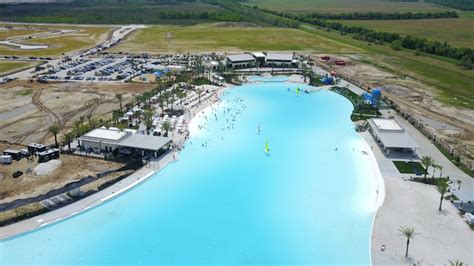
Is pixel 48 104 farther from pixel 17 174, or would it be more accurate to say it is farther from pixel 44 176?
pixel 44 176


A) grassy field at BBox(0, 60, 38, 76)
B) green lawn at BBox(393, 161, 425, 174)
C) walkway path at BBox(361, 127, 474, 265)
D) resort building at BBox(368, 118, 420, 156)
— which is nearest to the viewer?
walkway path at BBox(361, 127, 474, 265)

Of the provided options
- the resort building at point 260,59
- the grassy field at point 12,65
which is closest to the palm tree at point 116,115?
the grassy field at point 12,65

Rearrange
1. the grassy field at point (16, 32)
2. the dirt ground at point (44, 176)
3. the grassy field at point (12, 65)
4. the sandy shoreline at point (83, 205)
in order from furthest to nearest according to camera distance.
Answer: the grassy field at point (16, 32)
the grassy field at point (12, 65)
the dirt ground at point (44, 176)
the sandy shoreline at point (83, 205)

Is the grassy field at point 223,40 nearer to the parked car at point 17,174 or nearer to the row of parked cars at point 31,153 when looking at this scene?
the row of parked cars at point 31,153

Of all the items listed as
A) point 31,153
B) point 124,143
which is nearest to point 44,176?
point 31,153

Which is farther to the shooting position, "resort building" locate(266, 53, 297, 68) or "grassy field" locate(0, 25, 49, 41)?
"grassy field" locate(0, 25, 49, 41)

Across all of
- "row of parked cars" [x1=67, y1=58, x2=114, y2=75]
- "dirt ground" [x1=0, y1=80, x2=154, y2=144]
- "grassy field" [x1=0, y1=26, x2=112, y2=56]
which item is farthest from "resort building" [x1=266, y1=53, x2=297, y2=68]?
"grassy field" [x1=0, y1=26, x2=112, y2=56]

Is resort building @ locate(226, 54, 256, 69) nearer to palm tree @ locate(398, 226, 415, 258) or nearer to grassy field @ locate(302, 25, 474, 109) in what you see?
grassy field @ locate(302, 25, 474, 109)

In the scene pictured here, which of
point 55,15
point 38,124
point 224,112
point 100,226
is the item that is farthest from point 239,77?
point 55,15
